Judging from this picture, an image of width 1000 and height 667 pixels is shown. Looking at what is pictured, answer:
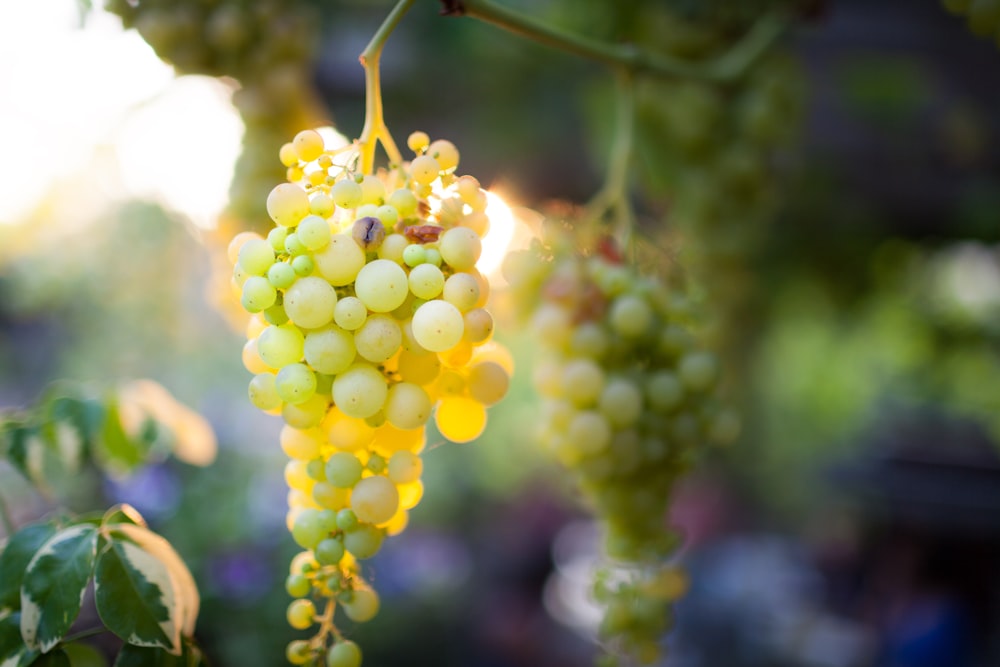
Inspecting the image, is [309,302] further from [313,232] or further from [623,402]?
[623,402]

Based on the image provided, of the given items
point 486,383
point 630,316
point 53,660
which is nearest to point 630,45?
point 630,316

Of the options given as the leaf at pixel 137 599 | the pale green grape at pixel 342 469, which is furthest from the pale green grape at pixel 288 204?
the leaf at pixel 137 599

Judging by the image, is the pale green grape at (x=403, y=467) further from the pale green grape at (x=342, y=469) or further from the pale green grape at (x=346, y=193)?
the pale green grape at (x=346, y=193)

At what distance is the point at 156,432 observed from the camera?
64 cm

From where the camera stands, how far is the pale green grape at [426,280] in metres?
0.34

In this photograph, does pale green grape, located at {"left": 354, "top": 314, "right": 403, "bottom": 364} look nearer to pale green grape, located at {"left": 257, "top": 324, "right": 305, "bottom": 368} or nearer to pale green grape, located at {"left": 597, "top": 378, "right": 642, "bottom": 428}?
pale green grape, located at {"left": 257, "top": 324, "right": 305, "bottom": 368}

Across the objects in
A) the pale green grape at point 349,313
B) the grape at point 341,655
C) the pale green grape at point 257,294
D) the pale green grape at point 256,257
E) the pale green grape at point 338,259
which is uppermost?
the pale green grape at point 338,259

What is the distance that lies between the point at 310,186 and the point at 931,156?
1425 mm

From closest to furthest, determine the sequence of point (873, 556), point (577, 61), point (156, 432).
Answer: point (156, 432), point (577, 61), point (873, 556)

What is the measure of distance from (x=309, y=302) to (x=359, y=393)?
0.15ft

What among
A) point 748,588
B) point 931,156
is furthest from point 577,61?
point 748,588

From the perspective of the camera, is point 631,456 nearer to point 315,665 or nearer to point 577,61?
point 315,665

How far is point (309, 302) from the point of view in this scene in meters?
0.32

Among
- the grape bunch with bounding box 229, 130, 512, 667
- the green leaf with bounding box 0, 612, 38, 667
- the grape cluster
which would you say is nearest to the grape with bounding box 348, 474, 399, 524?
the grape bunch with bounding box 229, 130, 512, 667
